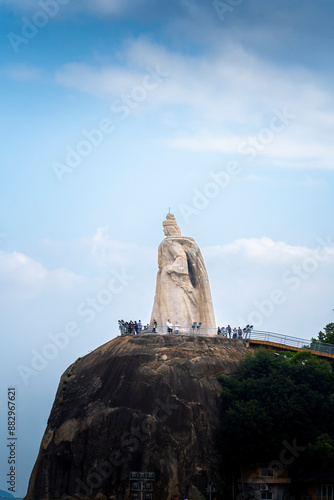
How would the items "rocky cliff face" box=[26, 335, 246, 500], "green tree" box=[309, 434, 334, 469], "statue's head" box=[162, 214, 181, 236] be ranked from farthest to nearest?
1. "statue's head" box=[162, 214, 181, 236]
2. "rocky cliff face" box=[26, 335, 246, 500]
3. "green tree" box=[309, 434, 334, 469]

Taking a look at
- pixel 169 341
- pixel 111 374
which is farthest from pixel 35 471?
pixel 169 341

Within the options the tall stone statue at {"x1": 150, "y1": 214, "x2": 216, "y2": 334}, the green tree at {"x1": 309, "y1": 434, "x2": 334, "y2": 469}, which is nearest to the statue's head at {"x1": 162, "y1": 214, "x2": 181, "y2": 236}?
the tall stone statue at {"x1": 150, "y1": 214, "x2": 216, "y2": 334}

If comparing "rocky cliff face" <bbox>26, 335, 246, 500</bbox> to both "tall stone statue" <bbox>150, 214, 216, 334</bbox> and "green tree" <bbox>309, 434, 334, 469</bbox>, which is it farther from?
"green tree" <bbox>309, 434, 334, 469</bbox>

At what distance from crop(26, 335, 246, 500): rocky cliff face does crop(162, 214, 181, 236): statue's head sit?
1029cm

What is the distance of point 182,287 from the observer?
220ft

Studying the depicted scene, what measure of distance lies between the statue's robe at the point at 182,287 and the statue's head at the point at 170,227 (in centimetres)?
95

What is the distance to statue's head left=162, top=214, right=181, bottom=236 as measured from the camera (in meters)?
69.8

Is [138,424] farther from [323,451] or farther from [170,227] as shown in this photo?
[170,227]

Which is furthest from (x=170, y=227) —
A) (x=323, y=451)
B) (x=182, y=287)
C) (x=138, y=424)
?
(x=323, y=451)

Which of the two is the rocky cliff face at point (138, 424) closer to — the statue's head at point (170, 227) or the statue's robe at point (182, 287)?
the statue's robe at point (182, 287)

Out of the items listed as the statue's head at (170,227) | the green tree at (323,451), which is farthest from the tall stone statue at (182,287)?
the green tree at (323,451)

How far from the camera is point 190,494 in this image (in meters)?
55.4

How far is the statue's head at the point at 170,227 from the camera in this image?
69.8m

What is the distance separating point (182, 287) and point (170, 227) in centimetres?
573
